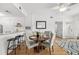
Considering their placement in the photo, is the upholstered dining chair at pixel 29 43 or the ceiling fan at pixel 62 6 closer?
the ceiling fan at pixel 62 6

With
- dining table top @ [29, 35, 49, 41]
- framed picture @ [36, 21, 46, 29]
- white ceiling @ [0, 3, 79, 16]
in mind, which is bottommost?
dining table top @ [29, 35, 49, 41]

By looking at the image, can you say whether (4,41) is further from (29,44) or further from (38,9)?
(38,9)

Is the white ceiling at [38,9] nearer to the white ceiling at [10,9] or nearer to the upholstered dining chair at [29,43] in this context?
the white ceiling at [10,9]

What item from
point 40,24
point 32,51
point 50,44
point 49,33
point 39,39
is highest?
point 40,24

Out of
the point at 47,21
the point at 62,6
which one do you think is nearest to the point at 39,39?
the point at 47,21

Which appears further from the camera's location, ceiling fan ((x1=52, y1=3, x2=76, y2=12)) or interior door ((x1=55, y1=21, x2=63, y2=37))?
interior door ((x1=55, y1=21, x2=63, y2=37))

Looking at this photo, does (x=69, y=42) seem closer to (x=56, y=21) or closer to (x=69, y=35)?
(x=69, y=35)

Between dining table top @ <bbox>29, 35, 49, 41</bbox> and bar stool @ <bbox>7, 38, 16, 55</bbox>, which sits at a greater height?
dining table top @ <bbox>29, 35, 49, 41</bbox>

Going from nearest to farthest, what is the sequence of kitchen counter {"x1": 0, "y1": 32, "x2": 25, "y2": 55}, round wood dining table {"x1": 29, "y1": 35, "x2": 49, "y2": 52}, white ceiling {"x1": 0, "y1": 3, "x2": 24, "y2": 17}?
white ceiling {"x1": 0, "y1": 3, "x2": 24, "y2": 17} < kitchen counter {"x1": 0, "y1": 32, "x2": 25, "y2": 55} < round wood dining table {"x1": 29, "y1": 35, "x2": 49, "y2": 52}

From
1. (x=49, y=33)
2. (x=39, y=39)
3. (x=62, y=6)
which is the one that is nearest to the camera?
(x=62, y=6)

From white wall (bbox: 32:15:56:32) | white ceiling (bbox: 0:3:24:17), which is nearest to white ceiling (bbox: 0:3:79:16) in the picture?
white ceiling (bbox: 0:3:24:17)

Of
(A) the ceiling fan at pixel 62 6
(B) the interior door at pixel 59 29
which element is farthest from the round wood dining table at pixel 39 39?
(A) the ceiling fan at pixel 62 6

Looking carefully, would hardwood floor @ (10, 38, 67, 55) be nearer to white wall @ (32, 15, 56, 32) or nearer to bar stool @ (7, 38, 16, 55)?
bar stool @ (7, 38, 16, 55)

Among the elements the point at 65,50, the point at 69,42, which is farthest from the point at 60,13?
the point at 65,50
